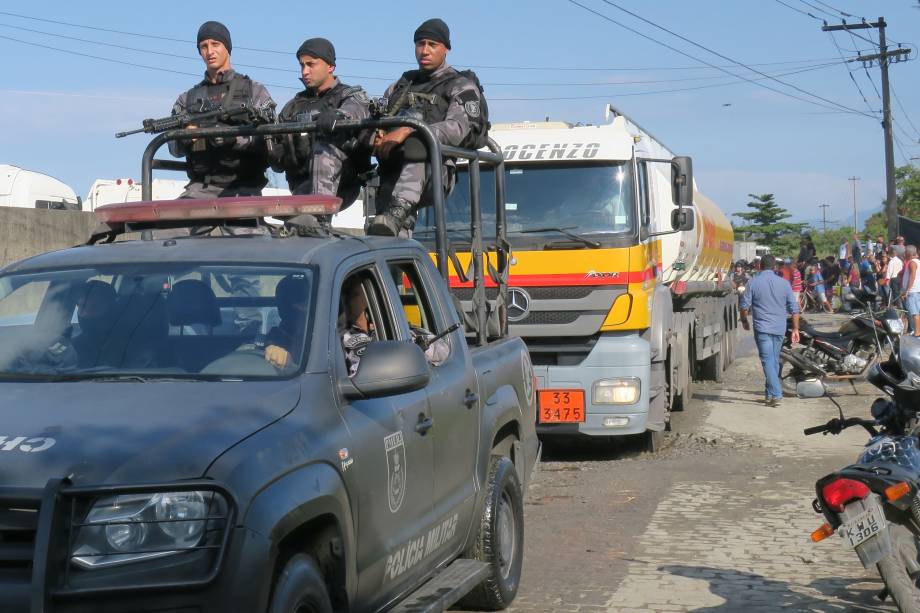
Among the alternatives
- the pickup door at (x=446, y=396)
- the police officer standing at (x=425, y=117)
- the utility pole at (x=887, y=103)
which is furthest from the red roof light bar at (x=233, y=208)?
the utility pole at (x=887, y=103)

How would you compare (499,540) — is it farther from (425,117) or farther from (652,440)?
(652,440)

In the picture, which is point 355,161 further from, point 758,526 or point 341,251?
point 758,526

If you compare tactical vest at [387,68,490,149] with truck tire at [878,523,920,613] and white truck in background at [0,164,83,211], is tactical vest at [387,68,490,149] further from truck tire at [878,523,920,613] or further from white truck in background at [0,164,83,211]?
white truck in background at [0,164,83,211]

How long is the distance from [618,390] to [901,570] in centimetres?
620

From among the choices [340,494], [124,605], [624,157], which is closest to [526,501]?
[624,157]

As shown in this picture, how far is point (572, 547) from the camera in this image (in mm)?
8258

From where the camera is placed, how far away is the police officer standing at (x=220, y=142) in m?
7.92

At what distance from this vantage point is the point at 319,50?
801 centimetres

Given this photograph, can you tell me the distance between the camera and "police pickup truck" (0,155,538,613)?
3537 millimetres

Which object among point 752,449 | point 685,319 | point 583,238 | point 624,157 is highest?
point 624,157

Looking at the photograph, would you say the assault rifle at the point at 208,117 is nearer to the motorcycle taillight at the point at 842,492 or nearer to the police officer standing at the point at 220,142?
the police officer standing at the point at 220,142

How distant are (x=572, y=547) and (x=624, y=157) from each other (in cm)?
493

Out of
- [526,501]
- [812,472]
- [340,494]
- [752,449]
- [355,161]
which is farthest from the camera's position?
[752,449]

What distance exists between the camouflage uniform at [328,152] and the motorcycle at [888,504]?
3.34 meters
